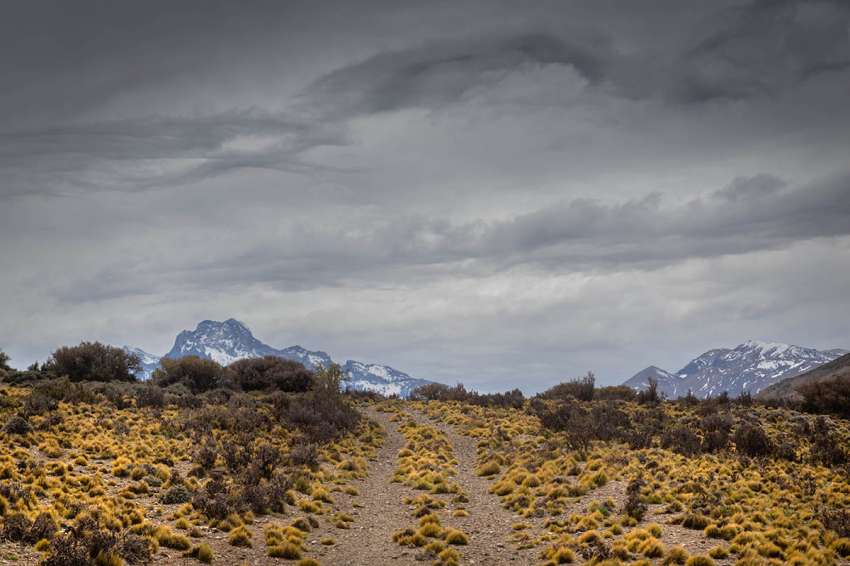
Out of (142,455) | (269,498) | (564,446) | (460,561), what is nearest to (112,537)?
(269,498)

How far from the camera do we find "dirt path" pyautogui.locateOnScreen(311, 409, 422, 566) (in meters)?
17.4

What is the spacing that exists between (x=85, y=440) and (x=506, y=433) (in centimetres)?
2381

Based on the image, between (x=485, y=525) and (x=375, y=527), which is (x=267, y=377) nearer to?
(x=375, y=527)

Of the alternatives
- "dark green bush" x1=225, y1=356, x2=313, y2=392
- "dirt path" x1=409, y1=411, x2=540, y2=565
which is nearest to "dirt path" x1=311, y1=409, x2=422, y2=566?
"dirt path" x1=409, y1=411, x2=540, y2=565

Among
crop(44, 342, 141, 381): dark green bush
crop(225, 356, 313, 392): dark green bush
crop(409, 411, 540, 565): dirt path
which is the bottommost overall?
crop(409, 411, 540, 565): dirt path

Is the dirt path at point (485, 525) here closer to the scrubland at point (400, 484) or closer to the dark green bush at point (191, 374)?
the scrubland at point (400, 484)

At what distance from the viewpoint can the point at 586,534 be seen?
1770cm

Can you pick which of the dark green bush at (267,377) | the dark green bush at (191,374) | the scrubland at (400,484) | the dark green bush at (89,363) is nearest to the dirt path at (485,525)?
the scrubland at (400,484)

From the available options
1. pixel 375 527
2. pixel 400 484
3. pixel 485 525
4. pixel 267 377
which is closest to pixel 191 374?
pixel 267 377

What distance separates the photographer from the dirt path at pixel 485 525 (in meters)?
17.4

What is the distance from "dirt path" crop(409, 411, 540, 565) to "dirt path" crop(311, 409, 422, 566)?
6.56ft

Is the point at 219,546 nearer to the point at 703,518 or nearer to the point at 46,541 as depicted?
the point at 46,541

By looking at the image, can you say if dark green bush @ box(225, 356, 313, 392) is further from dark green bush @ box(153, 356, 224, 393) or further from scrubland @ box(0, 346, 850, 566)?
scrubland @ box(0, 346, 850, 566)

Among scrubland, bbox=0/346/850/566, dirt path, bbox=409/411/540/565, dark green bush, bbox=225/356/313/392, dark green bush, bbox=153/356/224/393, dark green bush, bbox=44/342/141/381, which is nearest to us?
scrubland, bbox=0/346/850/566
